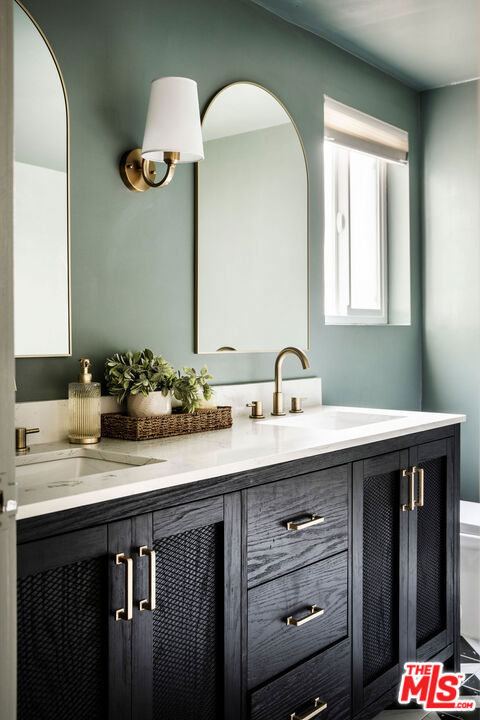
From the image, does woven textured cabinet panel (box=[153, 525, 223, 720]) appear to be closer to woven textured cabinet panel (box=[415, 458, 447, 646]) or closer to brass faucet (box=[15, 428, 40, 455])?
brass faucet (box=[15, 428, 40, 455])

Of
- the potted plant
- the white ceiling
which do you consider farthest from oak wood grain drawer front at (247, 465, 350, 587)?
the white ceiling

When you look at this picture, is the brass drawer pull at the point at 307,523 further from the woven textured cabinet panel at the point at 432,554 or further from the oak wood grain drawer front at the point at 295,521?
the woven textured cabinet panel at the point at 432,554

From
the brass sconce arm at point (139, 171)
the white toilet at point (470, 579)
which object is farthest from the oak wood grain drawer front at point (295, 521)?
the white toilet at point (470, 579)

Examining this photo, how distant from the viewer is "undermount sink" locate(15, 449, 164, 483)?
1.59 metres

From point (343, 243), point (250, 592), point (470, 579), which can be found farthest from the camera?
point (343, 243)

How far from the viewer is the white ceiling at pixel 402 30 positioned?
2.59 metres

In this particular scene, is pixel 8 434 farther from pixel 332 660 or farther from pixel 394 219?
pixel 394 219

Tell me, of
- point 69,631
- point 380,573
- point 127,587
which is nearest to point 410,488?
point 380,573

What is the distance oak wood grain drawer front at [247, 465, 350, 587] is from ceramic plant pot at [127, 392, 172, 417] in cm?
45

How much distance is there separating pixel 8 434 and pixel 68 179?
1157 millimetres

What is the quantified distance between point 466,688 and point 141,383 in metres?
1.51

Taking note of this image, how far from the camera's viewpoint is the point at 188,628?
143 centimetres

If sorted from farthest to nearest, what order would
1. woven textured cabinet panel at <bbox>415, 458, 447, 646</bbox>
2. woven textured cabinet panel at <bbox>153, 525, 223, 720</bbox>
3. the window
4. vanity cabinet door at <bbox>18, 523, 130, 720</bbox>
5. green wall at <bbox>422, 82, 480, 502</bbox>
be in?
green wall at <bbox>422, 82, 480, 502</bbox>, the window, woven textured cabinet panel at <bbox>415, 458, 447, 646</bbox>, woven textured cabinet panel at <bbox>153, 525, 223, 720</bbox>, vanity cabinet door at <bbox>18, 523, 130, 720</bbox>

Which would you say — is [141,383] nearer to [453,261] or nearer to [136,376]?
[136,376]
